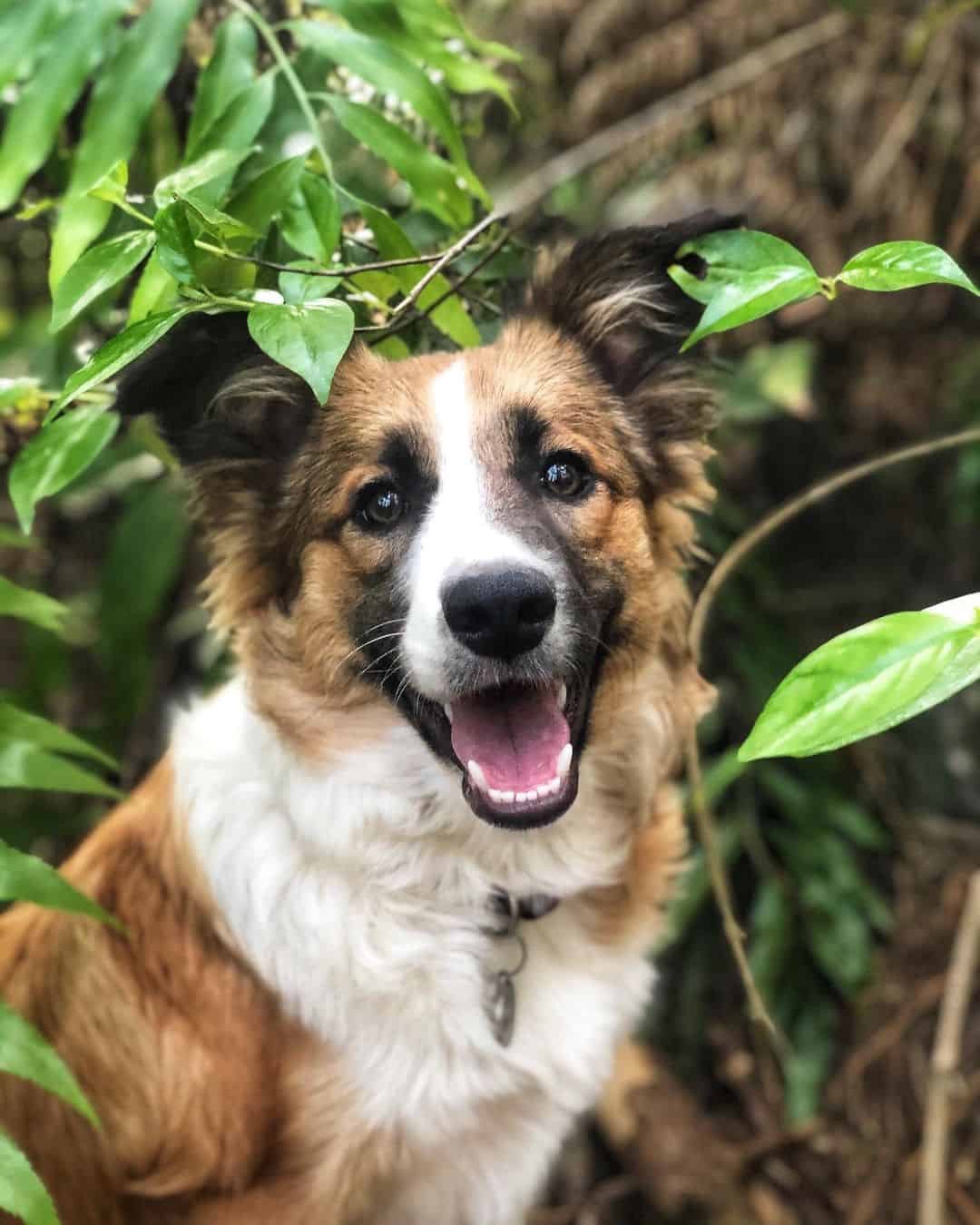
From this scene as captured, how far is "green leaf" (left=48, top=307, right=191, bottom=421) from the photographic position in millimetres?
1596

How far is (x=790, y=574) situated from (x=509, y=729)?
7.76 ft

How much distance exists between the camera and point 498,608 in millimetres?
1930

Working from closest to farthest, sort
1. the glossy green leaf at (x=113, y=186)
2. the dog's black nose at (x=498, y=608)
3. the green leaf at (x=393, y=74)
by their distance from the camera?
the glossy green leaf at (x=113, y=186) < the dog's black nose at (x=498, y=608) < the green leaf at (x=393, y=74)

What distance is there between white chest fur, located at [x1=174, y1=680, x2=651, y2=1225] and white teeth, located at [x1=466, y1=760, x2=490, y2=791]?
0.76ft

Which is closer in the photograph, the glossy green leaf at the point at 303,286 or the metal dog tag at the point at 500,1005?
the glossy green leaf at the point at 303,286

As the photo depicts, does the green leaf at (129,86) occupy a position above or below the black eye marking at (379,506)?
above

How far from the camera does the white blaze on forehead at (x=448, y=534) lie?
6.47 ft

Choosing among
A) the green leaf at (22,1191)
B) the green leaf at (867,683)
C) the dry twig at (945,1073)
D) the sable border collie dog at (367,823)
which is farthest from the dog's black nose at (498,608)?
the dry twig at (945,1073)

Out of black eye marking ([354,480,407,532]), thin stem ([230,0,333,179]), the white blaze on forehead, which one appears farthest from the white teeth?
thin stem ([230,0,333,179])

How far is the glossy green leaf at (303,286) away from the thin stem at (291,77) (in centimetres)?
49

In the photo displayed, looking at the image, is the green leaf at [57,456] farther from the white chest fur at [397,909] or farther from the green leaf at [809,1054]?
the green leaf at [809,1054]

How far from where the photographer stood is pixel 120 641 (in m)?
3.88

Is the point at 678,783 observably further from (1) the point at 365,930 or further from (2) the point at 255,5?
(2) the point at 255,5

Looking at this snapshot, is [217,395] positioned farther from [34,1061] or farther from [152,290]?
[34,1061]
